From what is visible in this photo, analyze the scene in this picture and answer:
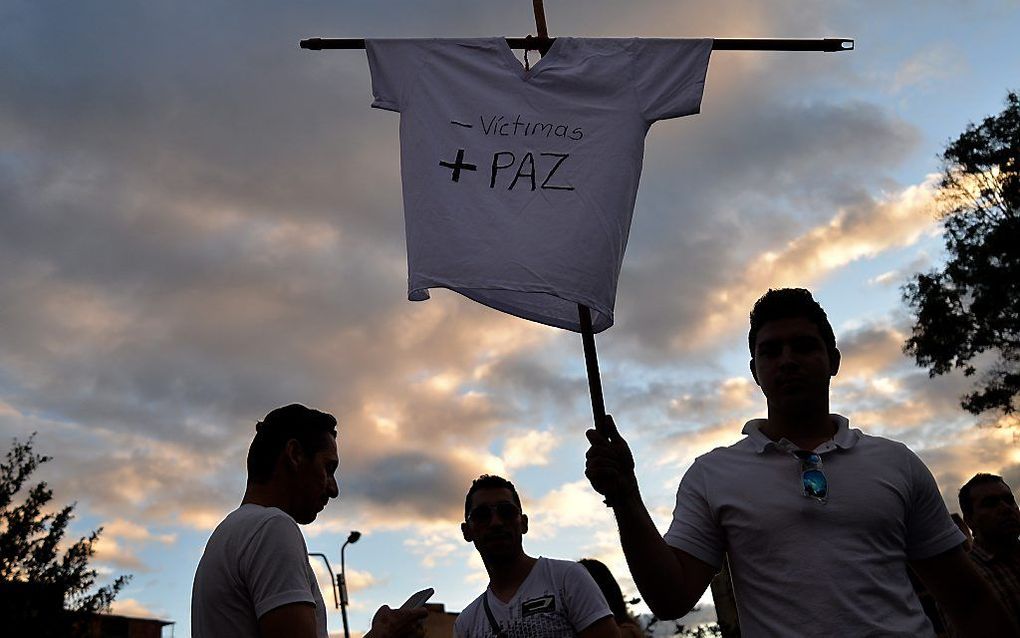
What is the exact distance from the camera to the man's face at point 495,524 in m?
5.38

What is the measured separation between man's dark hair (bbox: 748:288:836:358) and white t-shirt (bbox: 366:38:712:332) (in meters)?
0.75

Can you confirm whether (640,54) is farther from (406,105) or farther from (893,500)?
(893,500)

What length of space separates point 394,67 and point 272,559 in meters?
2.52

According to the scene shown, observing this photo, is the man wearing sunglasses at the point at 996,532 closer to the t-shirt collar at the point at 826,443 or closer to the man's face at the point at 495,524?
the man's face at the point at 495,524

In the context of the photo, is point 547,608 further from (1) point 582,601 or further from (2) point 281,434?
(2) point 281,434

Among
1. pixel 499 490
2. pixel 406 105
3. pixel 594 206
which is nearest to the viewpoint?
pixel 594 206

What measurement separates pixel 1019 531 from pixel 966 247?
53.1 ft

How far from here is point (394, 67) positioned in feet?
15.5

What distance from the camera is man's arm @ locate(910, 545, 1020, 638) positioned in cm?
300

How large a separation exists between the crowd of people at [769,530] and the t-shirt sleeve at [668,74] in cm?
165

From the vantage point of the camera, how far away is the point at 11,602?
19.5 meters

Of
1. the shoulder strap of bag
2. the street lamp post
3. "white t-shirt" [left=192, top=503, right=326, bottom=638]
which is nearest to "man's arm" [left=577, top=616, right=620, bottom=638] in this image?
the shoulder strap of bag

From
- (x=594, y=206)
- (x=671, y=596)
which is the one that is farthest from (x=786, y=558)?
(x=594, y=206)

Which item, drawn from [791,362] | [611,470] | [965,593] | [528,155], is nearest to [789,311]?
[791,362]
